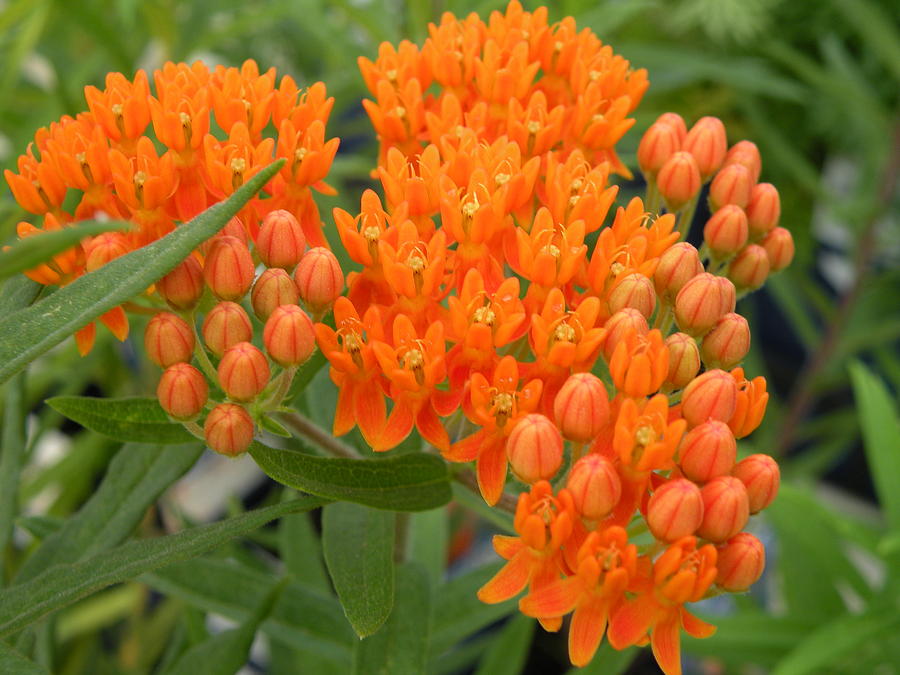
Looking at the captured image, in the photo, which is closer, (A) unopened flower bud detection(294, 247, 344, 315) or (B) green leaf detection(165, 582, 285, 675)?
(A) unopened flower bud detection(294, 247, 344, 315)

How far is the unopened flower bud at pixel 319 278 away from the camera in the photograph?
864mm

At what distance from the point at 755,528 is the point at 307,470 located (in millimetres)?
1815

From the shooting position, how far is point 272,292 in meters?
0.86

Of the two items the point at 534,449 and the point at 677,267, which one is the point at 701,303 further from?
the point at 534,449

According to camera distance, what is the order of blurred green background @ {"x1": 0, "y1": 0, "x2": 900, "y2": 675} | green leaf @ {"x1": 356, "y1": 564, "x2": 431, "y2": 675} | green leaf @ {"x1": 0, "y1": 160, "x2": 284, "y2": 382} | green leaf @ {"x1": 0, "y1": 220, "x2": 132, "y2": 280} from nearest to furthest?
1. green leaf @ {"x1": 0, "y1": 220, "x2": 132, "y2": 280}
2. green leaf @ {"x1": 0, "y1": 160, "x2": 284, "y2": 382}
3. green leaf @ {"x1": 356, "y1": 564, "x2": 431, "y2": 675}
4. blurred green background @ {"x1": 0, "y1": 0, "x2": 900, "y2": 675}

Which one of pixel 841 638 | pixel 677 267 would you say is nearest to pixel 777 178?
pixel 841 638

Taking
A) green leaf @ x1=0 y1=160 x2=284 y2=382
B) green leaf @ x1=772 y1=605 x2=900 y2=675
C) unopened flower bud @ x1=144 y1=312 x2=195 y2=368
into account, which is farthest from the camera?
green leaf @ x1=772 y1=605 x2=900 y2=675

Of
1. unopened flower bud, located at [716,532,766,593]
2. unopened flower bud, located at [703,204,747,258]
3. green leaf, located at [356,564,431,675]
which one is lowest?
green leaf, located at [356,564,431,675]

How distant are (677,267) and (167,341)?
0.48 meters

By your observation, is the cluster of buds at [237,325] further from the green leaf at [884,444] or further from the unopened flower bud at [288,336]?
the green leaf at [884,444]

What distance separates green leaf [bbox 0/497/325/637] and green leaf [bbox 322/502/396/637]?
99mm

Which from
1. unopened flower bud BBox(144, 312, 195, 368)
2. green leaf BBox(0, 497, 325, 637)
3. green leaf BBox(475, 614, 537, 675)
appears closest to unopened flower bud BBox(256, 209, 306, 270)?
unopened flower bud BBox(144, 312, 195, 368)

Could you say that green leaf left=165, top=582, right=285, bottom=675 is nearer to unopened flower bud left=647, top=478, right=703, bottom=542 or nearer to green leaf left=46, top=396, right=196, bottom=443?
green leaf left=46, top=396, right=196, bottom=443

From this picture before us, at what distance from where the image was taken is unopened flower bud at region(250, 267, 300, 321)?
0.86 meters
